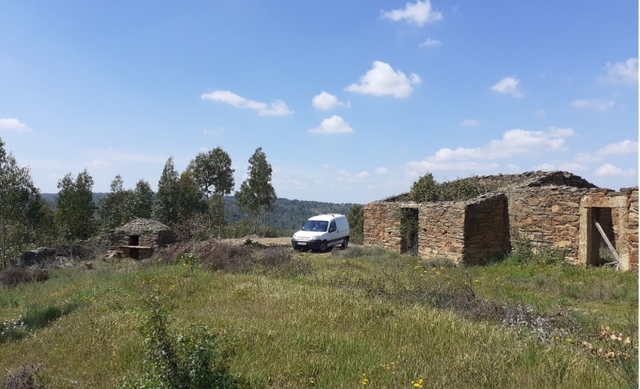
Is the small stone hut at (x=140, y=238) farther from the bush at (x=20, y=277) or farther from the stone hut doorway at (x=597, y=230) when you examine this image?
the stone hut doorway at (x=597, y=230)

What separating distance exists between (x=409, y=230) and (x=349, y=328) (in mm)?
13119

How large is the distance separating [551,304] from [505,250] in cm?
760

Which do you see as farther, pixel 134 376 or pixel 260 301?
pixel 260 301

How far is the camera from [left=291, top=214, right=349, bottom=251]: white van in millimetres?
20947

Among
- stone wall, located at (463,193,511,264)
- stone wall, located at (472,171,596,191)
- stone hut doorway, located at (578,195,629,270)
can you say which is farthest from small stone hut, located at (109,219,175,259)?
stone hut doorway, located at (578,195,629,270)

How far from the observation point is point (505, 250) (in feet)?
53.3

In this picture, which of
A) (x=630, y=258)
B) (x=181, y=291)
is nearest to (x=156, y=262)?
(x=181, y=291)

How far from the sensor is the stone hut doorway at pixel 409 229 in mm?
19156

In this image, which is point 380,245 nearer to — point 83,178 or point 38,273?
point 38,273

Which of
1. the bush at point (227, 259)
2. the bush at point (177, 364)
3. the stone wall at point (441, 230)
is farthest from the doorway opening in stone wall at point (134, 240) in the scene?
the bush at point (177, 364)

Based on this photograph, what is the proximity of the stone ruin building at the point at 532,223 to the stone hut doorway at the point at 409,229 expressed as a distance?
0.07 metres

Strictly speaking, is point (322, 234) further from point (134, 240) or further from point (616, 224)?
point (616, 224)

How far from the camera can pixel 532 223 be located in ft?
49.6

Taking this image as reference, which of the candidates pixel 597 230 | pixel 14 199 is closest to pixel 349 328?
pixel 597 230
